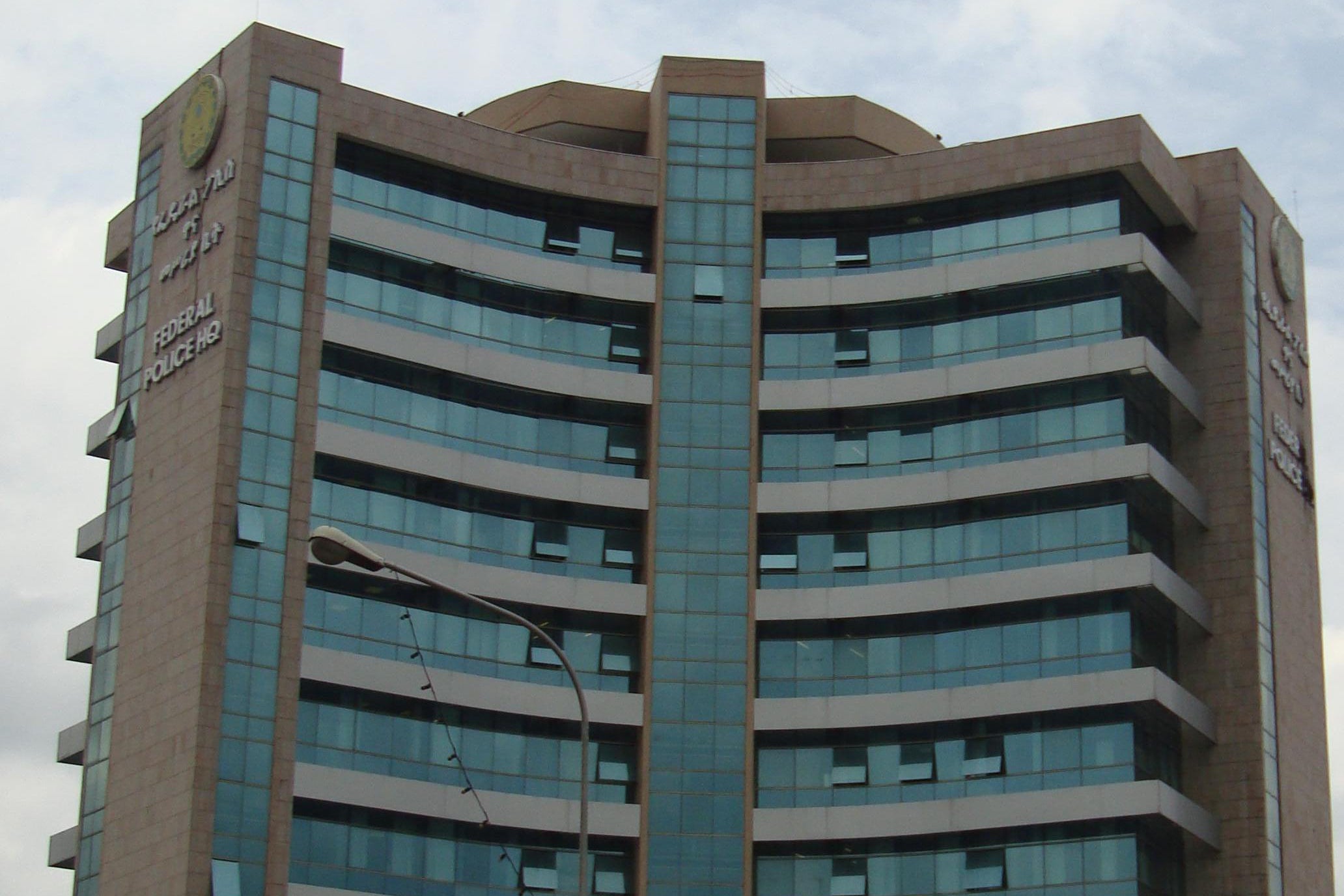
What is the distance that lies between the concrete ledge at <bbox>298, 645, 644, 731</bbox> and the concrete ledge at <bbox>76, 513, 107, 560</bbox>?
34.4 feet

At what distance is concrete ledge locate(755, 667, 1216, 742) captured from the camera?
7012 centimetres

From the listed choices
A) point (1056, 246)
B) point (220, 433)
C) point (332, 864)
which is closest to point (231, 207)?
point (220, 433)

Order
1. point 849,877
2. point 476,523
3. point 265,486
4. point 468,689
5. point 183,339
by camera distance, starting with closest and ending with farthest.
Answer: point 265,486 → point 468,689 → point 183,339 → point 849,877 → point 476,523

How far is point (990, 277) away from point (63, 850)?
120ft

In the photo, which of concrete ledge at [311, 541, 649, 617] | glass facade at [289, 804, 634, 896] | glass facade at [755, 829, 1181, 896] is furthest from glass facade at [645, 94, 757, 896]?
glass facade at [289, 804, 634, 896]

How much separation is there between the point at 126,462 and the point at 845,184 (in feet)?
86.9

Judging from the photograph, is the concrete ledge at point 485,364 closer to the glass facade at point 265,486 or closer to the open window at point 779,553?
the glass facade at point 265,486

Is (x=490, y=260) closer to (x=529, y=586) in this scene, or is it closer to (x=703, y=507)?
(x=703, y=507)

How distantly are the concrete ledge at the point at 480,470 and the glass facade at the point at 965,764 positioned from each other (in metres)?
9.85

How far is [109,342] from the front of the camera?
263 ft

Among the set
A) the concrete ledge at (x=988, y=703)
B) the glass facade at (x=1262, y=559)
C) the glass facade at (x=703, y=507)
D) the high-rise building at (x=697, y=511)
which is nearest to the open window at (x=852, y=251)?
the high-rise building at (x=697, y=511)

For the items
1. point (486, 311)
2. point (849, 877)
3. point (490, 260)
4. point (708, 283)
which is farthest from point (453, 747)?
point (708, 283)

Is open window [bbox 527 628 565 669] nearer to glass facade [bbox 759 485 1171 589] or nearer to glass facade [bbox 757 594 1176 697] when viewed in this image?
glass facade [bbox 757 594 1176 697]

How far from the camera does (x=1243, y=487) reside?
2977 inches
